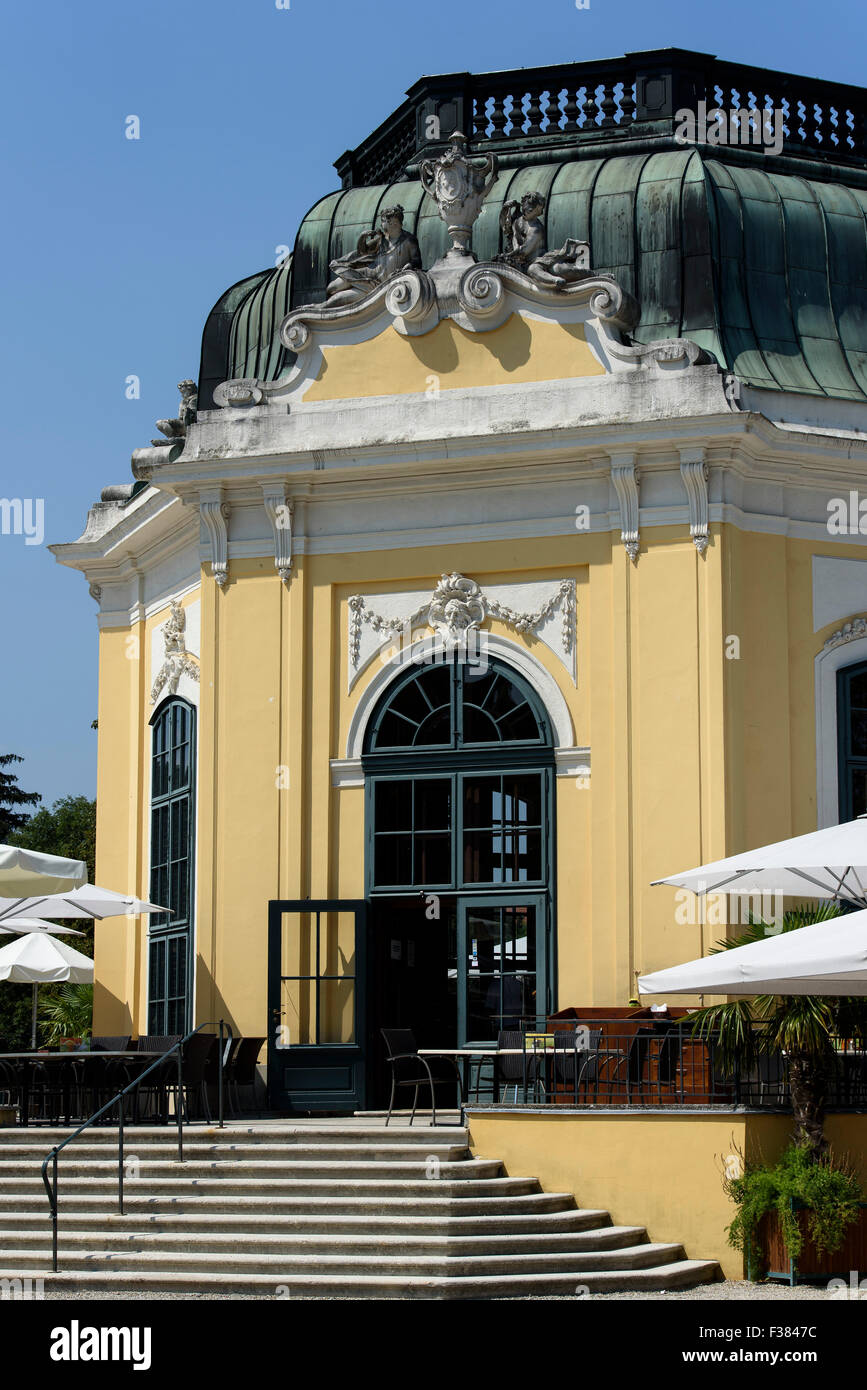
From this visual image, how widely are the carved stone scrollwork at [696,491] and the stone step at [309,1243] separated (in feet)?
21.8

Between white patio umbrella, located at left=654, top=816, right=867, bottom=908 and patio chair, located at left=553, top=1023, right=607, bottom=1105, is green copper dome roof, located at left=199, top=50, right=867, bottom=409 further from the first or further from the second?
patio chair, located at left=553, top=1023, right=607, bottom=1105

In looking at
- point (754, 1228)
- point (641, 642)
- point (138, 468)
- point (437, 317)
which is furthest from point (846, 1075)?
point (138, 468)

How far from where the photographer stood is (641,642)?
59.4ft

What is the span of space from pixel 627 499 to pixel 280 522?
3.38m

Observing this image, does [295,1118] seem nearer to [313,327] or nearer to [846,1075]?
[846,1075]

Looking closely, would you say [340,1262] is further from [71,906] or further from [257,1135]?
[71,906]

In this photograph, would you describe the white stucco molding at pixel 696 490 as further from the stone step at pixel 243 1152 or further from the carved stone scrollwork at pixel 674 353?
the stone step at pixel 243 1152

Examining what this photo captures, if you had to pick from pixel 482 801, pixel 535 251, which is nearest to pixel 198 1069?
pixel 482 801

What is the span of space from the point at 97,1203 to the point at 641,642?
7091mm

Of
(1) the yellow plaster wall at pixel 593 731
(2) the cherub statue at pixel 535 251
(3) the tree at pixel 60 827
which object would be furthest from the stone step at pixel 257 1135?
(3) the tree at pixel 60 827

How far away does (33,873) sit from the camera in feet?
54.6

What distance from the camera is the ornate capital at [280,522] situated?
19062 millimetres

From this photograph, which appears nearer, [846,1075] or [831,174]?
[846,1075]
